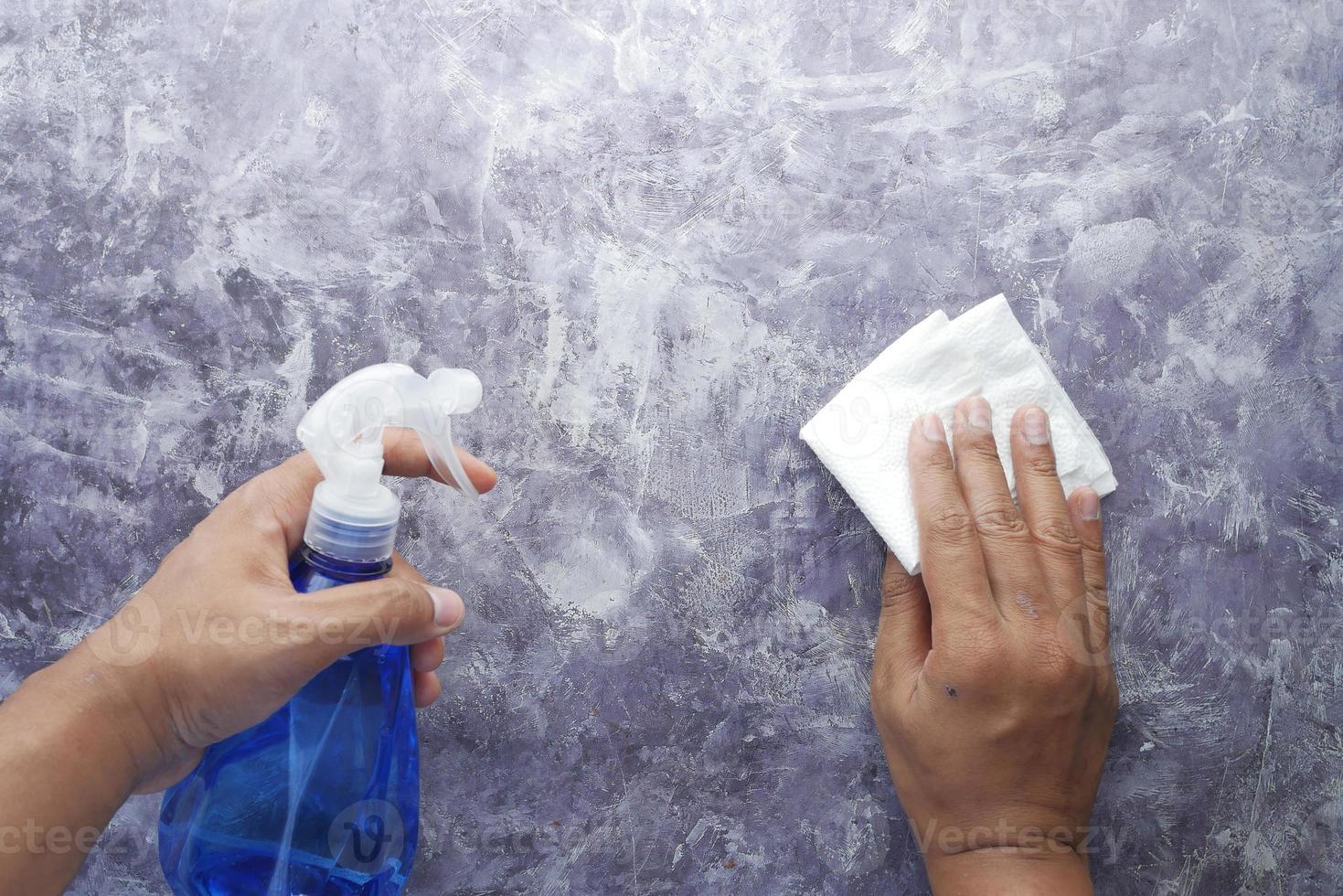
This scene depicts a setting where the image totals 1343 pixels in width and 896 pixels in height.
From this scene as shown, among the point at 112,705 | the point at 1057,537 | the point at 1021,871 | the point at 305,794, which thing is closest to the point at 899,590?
the point at 1057,537

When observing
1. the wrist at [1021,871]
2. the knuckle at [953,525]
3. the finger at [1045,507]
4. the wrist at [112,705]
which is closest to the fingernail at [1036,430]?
the finger at [1045,507]

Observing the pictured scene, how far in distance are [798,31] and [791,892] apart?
856 mm

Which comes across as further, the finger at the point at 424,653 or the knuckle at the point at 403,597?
the finger at the point at 424,653

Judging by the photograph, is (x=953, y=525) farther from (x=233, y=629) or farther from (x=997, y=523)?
(x=233, y=629)

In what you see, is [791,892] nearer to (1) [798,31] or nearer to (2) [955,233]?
(2) [955,233]

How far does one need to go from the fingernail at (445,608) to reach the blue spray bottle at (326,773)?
0.04m

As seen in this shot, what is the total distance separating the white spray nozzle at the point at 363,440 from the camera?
1.70ft

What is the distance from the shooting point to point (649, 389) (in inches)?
33.2

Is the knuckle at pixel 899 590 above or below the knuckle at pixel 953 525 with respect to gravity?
below

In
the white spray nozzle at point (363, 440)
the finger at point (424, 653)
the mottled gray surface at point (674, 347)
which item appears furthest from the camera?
the mottled gray surface at point (674, 347)

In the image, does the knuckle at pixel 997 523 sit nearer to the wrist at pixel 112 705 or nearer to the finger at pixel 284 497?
the finger at pixel 284 497

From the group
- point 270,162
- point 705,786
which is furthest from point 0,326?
Result: point 705,786

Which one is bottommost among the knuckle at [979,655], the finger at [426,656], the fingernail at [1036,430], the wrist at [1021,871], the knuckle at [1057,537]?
the wrist at [1021,871]

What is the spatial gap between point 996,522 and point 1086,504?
118mm
